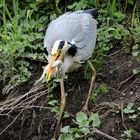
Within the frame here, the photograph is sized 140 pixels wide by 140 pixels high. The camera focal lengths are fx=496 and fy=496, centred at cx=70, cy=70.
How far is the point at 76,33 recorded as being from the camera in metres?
3.35

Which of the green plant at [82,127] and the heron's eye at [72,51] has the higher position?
the heron's eye at [72,51]

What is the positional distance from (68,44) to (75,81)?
1.38 feet

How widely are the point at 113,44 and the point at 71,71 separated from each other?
42 centimetres

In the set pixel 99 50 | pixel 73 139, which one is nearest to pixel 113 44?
pixel 99 50

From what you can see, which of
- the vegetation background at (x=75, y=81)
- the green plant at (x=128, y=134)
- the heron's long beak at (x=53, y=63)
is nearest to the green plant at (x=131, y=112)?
the vegetation background at (x=75, y=81)

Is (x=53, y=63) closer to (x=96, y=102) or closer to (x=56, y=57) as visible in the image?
(x=56, y=57)

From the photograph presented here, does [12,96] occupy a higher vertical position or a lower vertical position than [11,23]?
lower

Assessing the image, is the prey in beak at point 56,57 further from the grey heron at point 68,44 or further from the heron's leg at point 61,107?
the heron's leg at point 61,107

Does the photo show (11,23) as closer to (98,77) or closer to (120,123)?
(98,77)

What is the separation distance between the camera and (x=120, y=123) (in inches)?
123

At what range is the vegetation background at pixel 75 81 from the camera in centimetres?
314

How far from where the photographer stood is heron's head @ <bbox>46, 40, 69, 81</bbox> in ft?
10.2

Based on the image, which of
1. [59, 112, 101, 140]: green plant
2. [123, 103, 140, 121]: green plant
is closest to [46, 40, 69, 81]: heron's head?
[59, 112, 101, 140]: green plant

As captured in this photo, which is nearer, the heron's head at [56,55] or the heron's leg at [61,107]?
the heron's head at [56,55]
